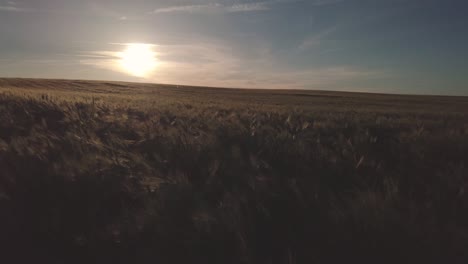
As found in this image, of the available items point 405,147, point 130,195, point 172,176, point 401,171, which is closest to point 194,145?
point 172,176

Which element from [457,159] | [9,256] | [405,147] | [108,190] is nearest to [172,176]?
[108,190]

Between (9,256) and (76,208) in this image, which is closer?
(9,256)

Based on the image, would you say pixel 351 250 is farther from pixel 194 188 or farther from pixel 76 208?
pixel 76 208

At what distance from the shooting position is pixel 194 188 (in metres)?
2.65

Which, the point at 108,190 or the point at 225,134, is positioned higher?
the point at 225,134

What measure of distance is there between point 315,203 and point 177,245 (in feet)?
3.81

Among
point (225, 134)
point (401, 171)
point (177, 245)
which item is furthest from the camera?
point (225, 134)

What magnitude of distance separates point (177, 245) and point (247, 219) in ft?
1.80

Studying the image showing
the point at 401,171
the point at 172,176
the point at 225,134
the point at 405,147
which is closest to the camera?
the point at 172,176

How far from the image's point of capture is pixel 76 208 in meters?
2.49

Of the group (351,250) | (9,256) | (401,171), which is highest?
(401,171)

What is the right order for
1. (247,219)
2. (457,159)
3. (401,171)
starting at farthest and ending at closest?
(457,159) → (401,171) → (247,219)

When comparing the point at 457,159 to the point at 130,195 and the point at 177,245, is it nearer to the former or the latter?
the point at 177,245

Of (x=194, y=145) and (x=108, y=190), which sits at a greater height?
(x=194, y=145)
